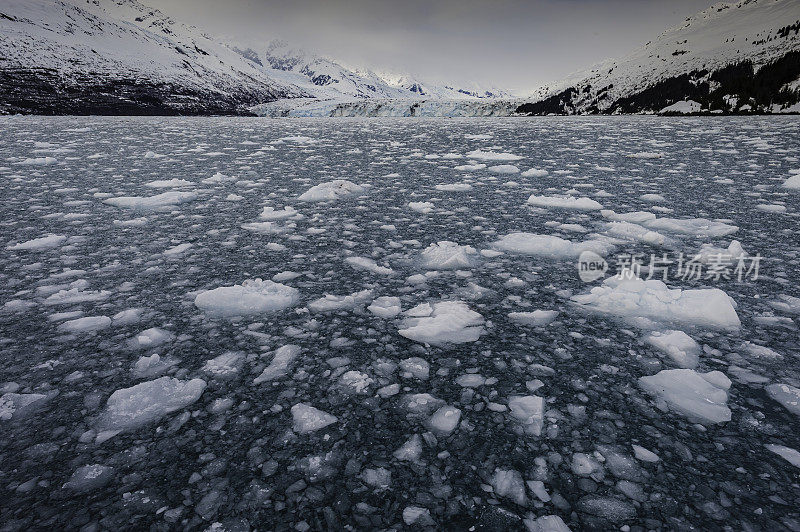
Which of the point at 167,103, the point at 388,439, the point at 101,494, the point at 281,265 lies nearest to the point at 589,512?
the point at 388,439

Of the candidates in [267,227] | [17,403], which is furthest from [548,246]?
[17,403]

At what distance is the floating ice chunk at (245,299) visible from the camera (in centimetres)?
245

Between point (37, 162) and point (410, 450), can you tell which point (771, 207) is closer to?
point (410, 450)

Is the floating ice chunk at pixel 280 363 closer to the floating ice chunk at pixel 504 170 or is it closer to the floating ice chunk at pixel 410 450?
the floating ice chunk at pixel 410 450

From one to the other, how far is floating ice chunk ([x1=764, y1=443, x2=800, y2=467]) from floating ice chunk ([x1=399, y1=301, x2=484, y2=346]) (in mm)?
1195

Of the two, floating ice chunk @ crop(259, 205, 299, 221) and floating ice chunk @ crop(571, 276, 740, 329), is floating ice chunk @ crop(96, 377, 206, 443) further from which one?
floating ice chunk @ crop(259, 205, 299, 221)

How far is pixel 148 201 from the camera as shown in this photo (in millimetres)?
4922

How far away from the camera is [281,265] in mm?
3141

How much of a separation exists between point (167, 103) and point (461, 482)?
102742mm

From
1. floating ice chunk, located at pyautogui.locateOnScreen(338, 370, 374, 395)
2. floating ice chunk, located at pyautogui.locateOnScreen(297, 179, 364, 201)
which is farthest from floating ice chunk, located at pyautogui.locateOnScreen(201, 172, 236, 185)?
floating ice chunk, located at pyautogui.locateOnScreen(338, 370, 374, 395)

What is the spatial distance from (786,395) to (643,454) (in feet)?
2.72

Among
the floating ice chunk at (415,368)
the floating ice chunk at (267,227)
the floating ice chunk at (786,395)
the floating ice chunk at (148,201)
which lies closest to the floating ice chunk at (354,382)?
the floating ice chunk at (415,368)

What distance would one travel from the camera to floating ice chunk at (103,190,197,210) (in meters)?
4.80

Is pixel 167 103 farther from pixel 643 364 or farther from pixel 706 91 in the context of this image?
pixel 643 364
